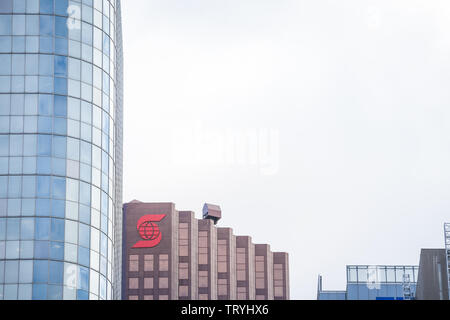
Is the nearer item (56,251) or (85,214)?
(56,251)

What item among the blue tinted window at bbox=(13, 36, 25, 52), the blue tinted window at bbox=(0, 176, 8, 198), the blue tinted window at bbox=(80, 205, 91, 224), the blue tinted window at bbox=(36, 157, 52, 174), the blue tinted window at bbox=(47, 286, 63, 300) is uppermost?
the blue tinted window at bbox=(13, 36, 25, 52)

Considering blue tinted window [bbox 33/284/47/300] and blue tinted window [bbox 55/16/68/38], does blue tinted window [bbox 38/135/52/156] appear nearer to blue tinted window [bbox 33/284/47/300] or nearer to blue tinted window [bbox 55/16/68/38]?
blue tinted window [bbox 55/16/68/38]

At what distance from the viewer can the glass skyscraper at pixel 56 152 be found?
3782 inches

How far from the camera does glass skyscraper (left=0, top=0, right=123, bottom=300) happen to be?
96.1 metres

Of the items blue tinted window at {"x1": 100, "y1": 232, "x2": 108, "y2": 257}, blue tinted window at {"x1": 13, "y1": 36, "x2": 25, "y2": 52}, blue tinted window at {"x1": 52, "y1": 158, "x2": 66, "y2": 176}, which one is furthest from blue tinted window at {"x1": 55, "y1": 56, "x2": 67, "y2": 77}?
blue tinted window at {"x1": 100, "y1": 232, "x2": 108, "y2": 257}

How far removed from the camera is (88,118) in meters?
103

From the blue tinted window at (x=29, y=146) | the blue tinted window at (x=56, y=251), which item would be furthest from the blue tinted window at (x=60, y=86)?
the blue tinted window at (x=56, y=251)

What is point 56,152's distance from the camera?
99812 millimetres

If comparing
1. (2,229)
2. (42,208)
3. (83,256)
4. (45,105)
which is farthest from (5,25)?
(83,256)

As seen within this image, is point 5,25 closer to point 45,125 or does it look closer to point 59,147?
point 45,125

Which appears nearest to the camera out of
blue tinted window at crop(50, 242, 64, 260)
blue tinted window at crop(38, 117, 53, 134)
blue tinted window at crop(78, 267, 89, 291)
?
blue tinted window at crop(50, 242, 64, 260)

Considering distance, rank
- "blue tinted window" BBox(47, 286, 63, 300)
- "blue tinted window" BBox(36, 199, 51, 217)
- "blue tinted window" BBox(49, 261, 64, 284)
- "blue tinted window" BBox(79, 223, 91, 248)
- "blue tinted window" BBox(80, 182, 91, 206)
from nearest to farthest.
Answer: "blue tinted window" BBox(47, 286, 63, 300) < "blue tinted window" BBox(49, 261, 64, 284) < "blue tinted window" BBox(36, 199, 51, 217) < "blue tinted window" BBox(79, 223, 91, 248) < "blue tinted window" BBox(80, 182, 91, 206)

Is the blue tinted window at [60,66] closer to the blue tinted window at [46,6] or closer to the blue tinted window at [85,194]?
the blue tinted window at [46,6]
